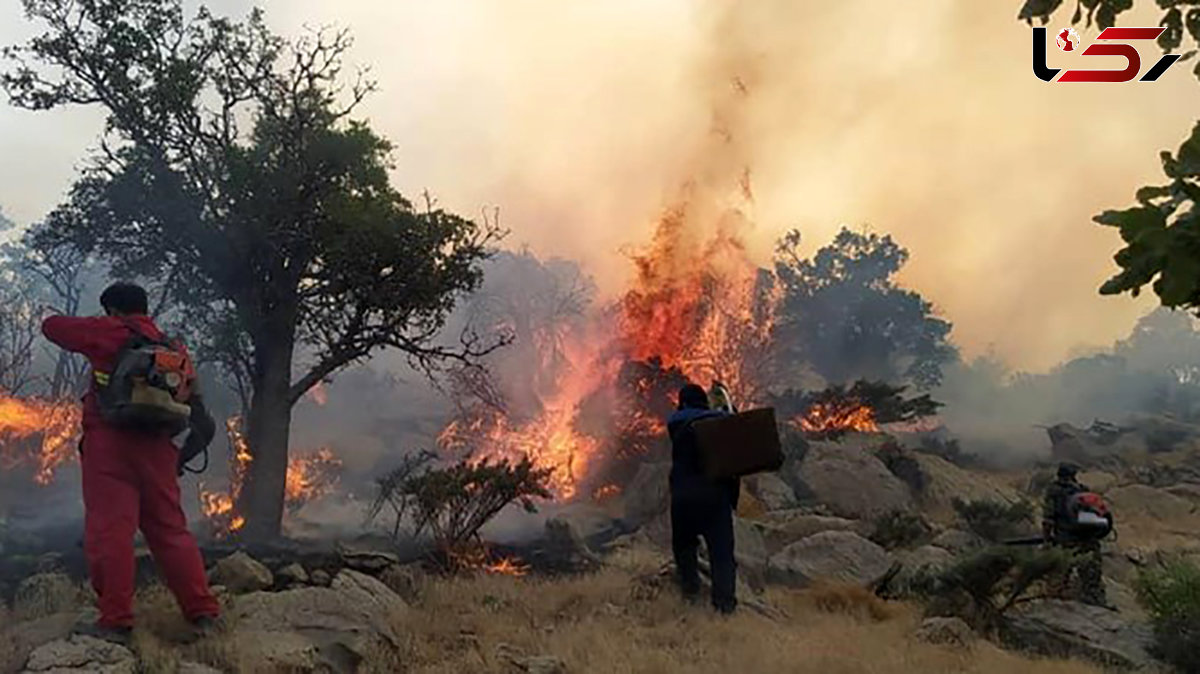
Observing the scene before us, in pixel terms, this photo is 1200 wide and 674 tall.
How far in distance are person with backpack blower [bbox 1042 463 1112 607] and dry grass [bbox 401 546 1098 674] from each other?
6.66ft

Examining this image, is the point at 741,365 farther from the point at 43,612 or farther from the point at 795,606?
the point at 43,612

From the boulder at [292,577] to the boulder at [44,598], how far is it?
1658 millimetres

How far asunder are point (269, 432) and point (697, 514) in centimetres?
860

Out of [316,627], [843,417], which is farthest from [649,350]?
[316,627]

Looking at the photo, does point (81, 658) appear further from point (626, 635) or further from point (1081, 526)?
point (1081, 526)

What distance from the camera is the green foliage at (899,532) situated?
50.4 ft

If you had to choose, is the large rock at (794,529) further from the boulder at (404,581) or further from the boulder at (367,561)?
the boulder at (367,561)

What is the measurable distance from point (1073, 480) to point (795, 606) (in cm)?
385

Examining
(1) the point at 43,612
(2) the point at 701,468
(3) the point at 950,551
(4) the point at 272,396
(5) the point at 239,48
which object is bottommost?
(3) the point at 950,551

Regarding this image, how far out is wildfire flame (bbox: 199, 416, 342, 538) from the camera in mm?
15492

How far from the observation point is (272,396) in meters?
14.7

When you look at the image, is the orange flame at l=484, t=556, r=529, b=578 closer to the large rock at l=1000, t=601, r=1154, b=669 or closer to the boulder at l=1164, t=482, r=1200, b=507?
the large rock at l=1000, t=601, r=1154, b=669

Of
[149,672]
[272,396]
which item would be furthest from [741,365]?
[149,672]

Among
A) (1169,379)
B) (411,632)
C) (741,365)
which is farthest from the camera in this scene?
(1169,379)
